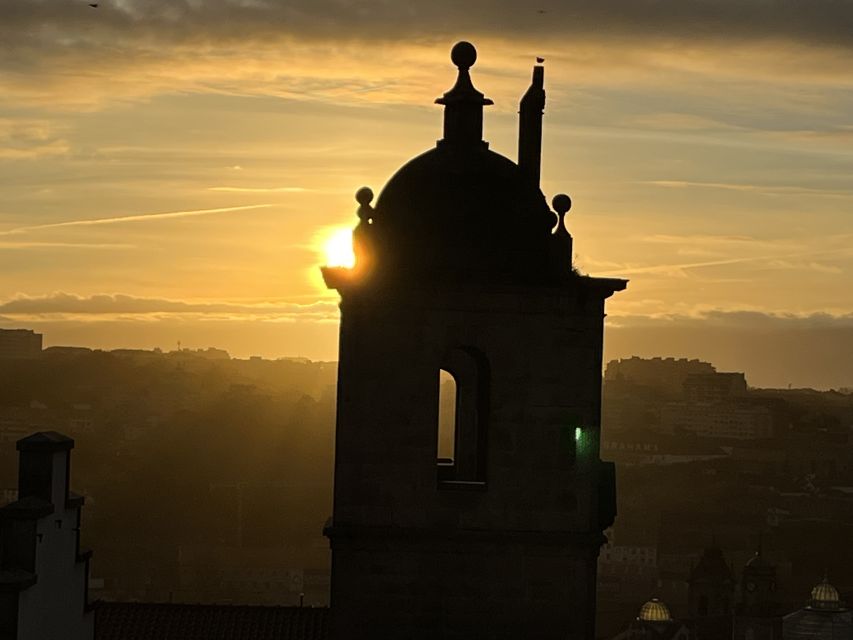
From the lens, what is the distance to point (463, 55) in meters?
18.9

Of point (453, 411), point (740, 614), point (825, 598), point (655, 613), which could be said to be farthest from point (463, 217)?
point (825, 598)

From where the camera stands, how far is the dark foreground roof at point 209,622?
2423 centimetres

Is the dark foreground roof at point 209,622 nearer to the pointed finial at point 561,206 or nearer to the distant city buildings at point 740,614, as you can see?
the pointed finial at point 561,206

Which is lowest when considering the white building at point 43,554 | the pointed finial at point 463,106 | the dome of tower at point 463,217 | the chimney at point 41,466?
the white building at point 43,554

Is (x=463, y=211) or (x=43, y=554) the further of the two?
(x=463, y=211)

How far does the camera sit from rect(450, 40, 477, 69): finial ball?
18906 millimetres

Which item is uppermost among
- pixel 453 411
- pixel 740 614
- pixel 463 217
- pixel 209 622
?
pixel 463 217

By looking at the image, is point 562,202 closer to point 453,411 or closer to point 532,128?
point 532,128

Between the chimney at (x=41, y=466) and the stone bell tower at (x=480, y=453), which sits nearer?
the chimney at (x=41, y=466)

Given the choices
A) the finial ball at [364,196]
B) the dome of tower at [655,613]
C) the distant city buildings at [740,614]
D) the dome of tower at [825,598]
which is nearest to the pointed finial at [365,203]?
the finial ball at [364,196]

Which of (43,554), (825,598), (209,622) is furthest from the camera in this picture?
(825,598)

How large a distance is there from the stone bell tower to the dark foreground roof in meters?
6.09

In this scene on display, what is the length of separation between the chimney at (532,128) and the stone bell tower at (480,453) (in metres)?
0.92

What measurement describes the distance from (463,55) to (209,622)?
9.36m
